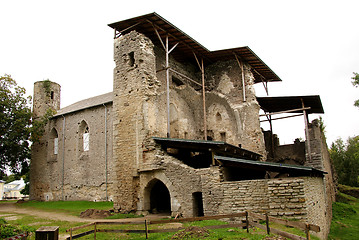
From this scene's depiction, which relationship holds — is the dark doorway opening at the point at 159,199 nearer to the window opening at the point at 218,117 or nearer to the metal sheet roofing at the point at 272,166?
the metal sheet roofing at the point at 272,166

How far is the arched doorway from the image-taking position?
14.7 meters

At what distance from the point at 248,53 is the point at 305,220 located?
40.5 ft

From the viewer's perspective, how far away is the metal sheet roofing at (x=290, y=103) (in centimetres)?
1909

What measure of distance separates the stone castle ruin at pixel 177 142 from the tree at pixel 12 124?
2.38m

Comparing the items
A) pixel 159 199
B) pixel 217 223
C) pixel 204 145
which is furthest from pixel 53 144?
pixel 217 223

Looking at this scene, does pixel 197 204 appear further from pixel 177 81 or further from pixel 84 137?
pixel 84 137

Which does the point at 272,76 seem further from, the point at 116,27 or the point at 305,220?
the point at 305,220

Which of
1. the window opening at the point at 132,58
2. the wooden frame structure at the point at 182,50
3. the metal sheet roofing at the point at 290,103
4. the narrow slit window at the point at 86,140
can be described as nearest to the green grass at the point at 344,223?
the metal sheet roofing at the point at 290,103

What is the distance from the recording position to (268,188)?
1052 centimetres

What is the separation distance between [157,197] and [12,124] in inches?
547

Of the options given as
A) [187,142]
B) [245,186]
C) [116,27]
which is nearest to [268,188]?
[245,186]

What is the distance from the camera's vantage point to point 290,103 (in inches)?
815

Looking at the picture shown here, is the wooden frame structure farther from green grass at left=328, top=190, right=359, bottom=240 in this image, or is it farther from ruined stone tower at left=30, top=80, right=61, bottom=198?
ruined stone tower at left=30, top=80, right=61, bottom=198

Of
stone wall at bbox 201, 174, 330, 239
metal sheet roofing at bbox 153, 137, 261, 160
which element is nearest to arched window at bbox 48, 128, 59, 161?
metal sheet roofing at bbox 153, 137, 261, 160
